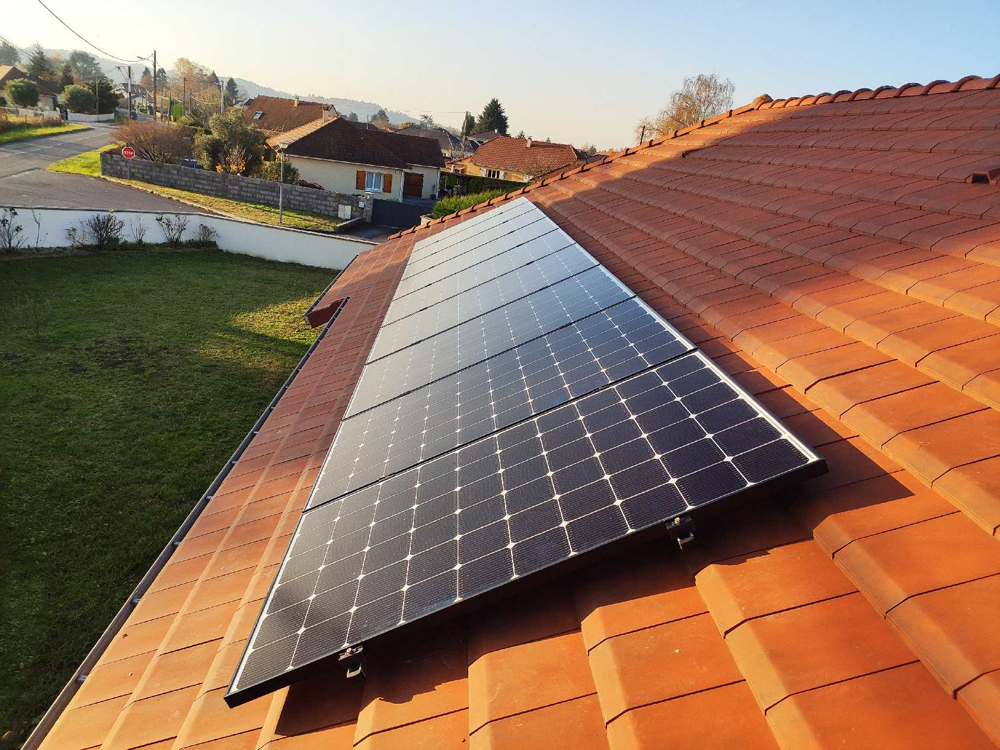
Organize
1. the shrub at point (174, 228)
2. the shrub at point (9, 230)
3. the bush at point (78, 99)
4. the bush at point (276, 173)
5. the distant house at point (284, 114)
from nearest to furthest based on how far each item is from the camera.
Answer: the shrub at point (9, 230)
the shrub at point (174, 228)
the bush at point (276, 173)
the distant house at point (284, 114)
the bush at point (78, 99)

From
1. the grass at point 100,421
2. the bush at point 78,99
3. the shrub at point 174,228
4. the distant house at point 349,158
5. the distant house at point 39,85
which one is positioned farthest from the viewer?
the distant house at point 39,85

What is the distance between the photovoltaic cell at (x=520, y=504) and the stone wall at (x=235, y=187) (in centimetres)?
4197

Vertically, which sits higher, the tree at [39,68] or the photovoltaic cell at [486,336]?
the tree at [39,68]

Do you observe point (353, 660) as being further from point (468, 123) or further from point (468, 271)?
point (468, 123)

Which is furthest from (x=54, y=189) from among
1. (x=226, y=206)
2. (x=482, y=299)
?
(x=482, y=299)

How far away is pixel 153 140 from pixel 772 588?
55.8 m

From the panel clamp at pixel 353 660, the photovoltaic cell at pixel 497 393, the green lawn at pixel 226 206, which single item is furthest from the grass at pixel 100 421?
the green lawn at pixel 226 206

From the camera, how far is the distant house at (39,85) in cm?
9590

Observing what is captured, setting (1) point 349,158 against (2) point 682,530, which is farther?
(1) point 349,158

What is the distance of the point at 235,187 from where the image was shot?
45000 mm

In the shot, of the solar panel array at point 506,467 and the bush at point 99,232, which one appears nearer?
the solar panel array at point 506,467

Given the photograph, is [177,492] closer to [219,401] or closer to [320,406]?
[219,401]

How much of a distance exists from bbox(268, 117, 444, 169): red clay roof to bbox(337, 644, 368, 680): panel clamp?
56189mm

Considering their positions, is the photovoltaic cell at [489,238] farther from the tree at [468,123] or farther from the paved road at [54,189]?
the tree at [468,123]
